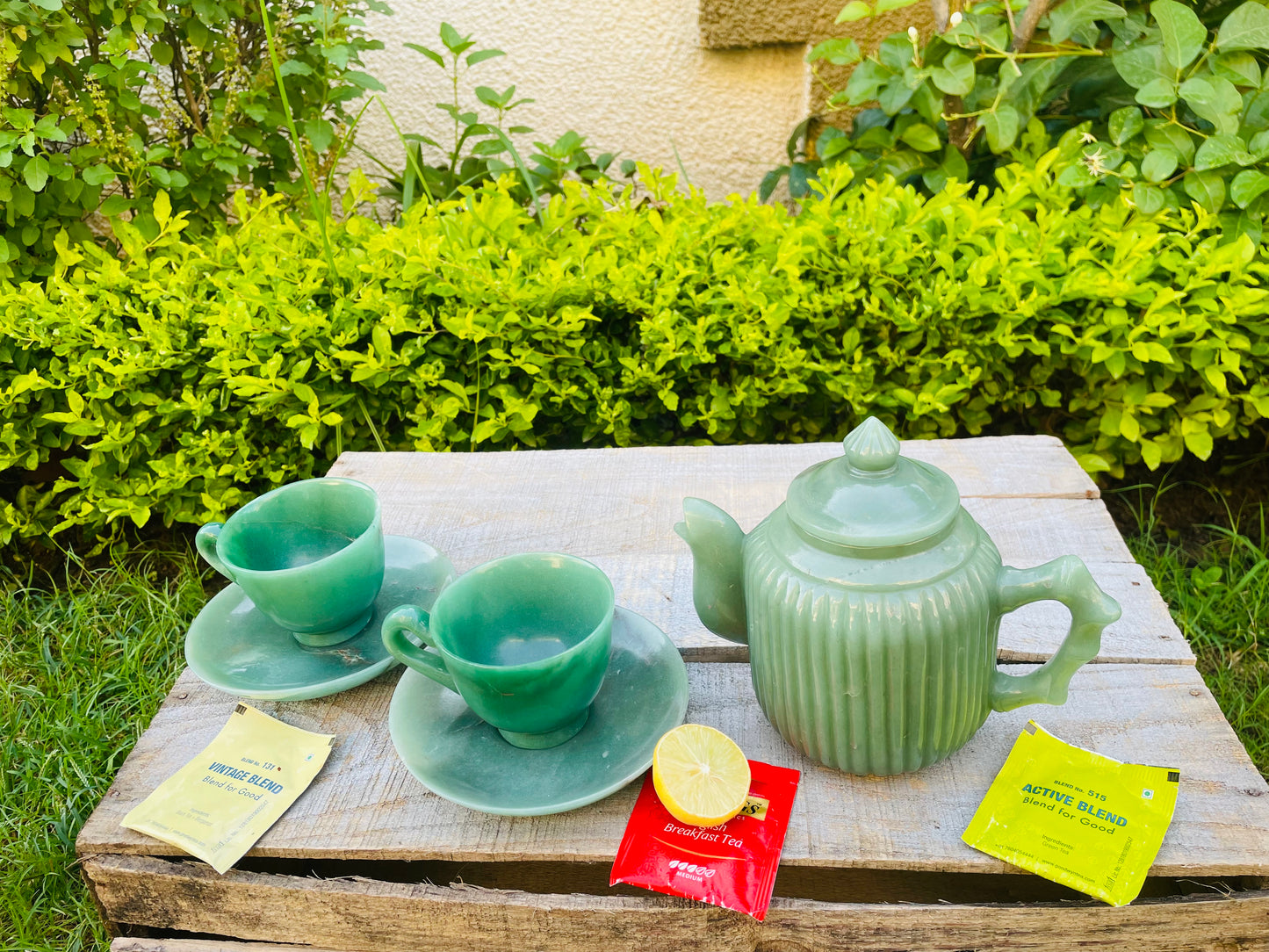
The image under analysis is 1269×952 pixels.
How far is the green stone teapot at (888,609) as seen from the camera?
927 millimetres

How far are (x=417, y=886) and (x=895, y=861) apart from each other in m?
0.50

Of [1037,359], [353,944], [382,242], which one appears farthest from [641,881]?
[1037,359]

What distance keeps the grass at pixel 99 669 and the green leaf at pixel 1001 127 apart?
0.90 m

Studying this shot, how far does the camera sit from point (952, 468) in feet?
5.33

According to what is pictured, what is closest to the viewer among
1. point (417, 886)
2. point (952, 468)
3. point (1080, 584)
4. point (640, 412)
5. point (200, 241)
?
point (1080, 584)

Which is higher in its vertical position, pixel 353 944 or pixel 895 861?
pixel 895 861

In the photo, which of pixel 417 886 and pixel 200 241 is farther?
pixel 200 241

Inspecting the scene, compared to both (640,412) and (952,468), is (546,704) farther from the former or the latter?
(640,412)

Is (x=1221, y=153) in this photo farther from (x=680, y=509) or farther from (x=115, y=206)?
(x=115, y=206)

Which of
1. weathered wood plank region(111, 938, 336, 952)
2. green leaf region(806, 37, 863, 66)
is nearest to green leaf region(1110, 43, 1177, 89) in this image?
green leaf region(806, 37, 863, 66)

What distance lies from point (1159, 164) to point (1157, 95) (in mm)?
145

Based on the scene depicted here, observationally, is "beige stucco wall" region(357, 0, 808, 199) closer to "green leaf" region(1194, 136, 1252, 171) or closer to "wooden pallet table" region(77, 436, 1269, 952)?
"green leaf" region(1194, 136, 1252, 171)

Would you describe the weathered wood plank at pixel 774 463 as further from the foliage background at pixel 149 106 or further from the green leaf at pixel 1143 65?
the foliage background at pixel 149 106

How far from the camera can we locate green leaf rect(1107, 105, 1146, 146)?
2227 millimetres
